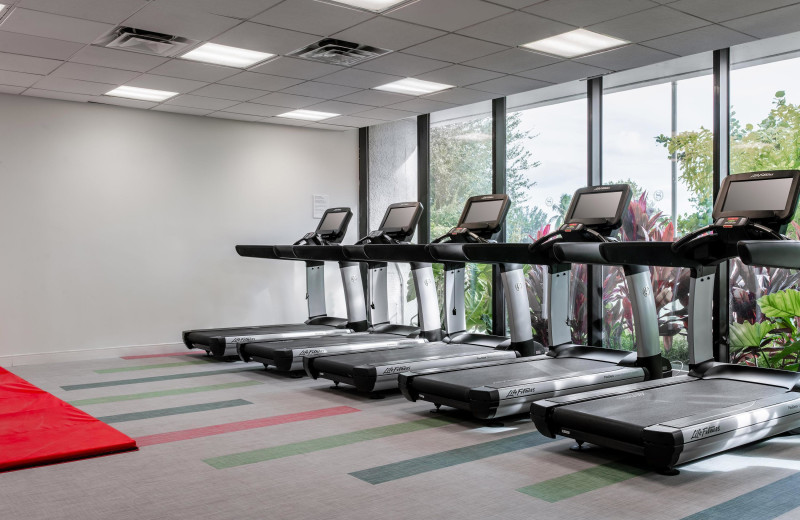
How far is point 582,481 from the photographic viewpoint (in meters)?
3.42

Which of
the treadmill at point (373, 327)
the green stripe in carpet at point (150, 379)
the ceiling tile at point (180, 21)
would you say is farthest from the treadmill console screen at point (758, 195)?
the green stripe in carpet at point (150, 379)

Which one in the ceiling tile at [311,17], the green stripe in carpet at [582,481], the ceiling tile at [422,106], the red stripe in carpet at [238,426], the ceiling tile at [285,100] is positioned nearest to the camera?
the green stripe in carpet at [582,481]

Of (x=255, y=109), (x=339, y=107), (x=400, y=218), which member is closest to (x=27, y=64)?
(x=255, y=109)

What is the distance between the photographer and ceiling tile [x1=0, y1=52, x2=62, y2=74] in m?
5.71

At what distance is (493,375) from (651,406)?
1.25 metres

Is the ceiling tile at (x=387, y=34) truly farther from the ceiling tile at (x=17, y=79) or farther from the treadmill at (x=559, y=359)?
the ceiling tile at (x=17, y=79)

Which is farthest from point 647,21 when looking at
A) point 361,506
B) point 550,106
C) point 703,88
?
point 361,506

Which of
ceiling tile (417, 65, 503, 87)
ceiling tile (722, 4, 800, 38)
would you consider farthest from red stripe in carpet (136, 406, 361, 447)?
ceiling tile (722, 4, 800, 38)

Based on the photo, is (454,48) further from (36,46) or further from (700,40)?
(36,46)

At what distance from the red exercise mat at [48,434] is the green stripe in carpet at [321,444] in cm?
63

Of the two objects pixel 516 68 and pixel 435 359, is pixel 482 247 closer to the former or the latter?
pixel 435 359

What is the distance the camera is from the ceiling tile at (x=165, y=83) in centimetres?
650

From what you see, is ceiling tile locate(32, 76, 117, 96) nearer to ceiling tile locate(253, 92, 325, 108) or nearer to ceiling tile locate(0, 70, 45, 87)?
ceiling tile locate(0, 70, 45, 87)

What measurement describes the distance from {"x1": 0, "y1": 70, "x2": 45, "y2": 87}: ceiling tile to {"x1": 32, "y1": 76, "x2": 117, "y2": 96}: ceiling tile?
0.24 feet
